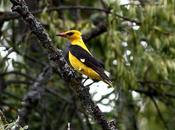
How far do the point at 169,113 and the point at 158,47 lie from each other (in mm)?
2420

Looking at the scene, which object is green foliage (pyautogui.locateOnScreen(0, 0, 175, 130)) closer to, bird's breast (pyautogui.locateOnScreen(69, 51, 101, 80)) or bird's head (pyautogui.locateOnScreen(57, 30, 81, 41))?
bird's head (pyautogui.locateOnScreen(57, 30, 81, 41))

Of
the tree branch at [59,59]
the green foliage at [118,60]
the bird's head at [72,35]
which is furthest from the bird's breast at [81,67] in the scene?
the green foliage at [118,60]

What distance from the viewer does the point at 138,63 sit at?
6992mm

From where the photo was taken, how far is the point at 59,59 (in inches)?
163

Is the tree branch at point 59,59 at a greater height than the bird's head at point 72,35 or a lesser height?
lesser

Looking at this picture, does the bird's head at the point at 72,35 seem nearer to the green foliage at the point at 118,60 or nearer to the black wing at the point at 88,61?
the black wing at the point at 88,61

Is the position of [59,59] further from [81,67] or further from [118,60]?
[118,60]

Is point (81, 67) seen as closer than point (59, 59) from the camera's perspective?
No

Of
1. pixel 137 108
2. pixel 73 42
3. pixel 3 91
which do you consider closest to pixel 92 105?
pixel 73 42

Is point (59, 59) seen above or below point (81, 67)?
below

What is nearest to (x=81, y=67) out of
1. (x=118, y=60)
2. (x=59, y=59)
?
(x=59, y=59)

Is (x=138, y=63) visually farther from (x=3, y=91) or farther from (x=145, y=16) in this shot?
(x=3, y=91)

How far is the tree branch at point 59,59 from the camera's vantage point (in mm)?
4000

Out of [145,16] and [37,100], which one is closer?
[145,16]
